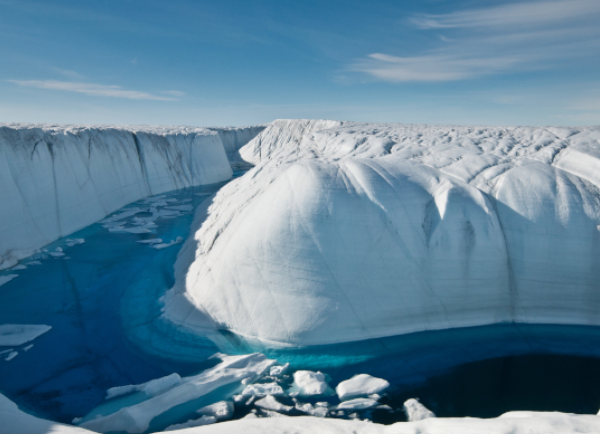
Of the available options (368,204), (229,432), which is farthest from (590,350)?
(229,432)

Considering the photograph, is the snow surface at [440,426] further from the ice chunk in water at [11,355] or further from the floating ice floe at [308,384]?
the ice chunk in water at [11,355]

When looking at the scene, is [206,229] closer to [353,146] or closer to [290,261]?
[290,261]

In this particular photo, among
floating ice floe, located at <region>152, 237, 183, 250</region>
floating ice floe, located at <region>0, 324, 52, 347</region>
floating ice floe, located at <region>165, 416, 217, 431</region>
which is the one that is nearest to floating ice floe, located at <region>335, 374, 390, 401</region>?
floating ice floe, located at <region>165, 416, 217, 431</region>

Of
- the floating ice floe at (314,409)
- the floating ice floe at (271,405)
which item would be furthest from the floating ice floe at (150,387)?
the floating ice floe at (314,409)

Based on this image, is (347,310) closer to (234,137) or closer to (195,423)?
(195,423)

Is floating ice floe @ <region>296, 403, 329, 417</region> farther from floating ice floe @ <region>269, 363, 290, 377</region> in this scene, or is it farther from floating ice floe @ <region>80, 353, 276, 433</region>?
floating ice floe @ <region>80, 353, 276, 433</region>

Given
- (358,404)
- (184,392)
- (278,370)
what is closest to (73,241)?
(184,392)
